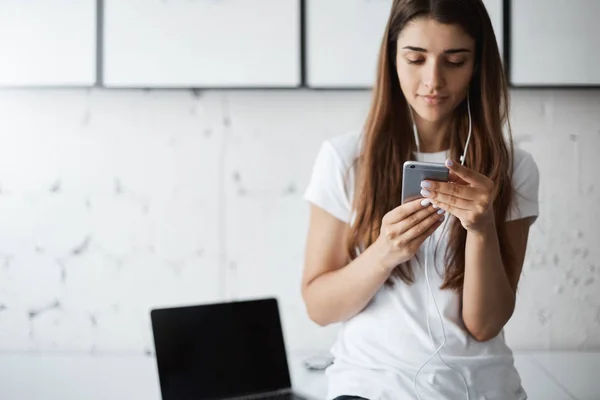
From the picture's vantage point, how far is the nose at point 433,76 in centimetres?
100

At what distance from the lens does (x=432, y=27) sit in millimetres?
1010

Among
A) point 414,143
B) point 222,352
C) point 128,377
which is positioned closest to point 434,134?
point 414,143

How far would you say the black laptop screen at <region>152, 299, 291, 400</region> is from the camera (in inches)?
40.5

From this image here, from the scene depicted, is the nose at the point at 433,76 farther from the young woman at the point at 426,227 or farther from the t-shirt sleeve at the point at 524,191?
the t-shirt sleeve at the point at 524,191

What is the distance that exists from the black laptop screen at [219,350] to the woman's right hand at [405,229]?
272 millimetres

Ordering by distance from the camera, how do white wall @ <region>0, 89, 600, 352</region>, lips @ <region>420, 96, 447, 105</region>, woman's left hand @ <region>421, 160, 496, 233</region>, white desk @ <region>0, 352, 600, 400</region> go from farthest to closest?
white wall @ <region>0, 89, 600, 352</region>, white desk @ <region>0, 352, 600, 400</region>, lips @ <region>420, 96, 447, 105</region>, woman's left hand @ <region>421, 160, 496, 233</region>

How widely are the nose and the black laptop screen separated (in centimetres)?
45

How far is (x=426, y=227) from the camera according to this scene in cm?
95

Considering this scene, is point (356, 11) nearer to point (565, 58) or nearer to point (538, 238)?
point (565, 58)

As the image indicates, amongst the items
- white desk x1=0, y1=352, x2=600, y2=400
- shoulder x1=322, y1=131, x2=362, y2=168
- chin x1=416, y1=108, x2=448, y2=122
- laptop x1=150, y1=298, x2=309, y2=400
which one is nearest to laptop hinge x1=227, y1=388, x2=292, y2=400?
laptop x1=150, y1=298, x2=309, y2=400

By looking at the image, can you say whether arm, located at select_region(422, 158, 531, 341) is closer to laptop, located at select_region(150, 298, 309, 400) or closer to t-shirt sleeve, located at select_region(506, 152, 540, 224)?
t-shirt sleeve, located at select_region(506, 152, 540, 224)

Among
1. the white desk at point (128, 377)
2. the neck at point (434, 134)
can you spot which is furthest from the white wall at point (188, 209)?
the neck at point (434, 134)

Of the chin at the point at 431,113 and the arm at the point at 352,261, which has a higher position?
the chin at the point at 431,113

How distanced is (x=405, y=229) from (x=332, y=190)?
17cm
